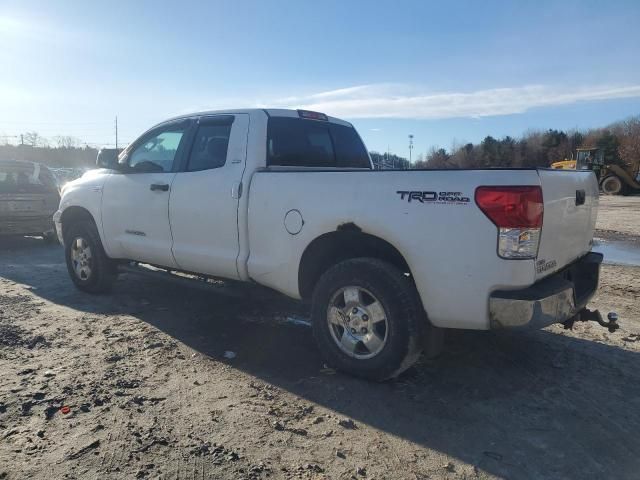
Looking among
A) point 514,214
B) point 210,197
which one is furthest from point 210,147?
point 514,214

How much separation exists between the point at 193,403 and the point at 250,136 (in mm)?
2445

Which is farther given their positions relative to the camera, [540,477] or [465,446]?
[465,446]

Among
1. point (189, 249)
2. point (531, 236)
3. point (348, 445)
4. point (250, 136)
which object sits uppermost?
point (250, 136)

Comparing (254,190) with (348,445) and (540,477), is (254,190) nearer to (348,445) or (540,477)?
(348,445)

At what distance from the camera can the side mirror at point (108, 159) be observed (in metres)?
5.96

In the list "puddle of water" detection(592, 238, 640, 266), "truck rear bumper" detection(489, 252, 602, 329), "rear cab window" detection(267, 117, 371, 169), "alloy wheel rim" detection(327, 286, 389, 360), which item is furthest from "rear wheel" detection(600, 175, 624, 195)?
"alloy wheel rim" detection(327, 286, 389, 360)

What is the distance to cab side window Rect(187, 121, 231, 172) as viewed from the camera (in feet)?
16.4

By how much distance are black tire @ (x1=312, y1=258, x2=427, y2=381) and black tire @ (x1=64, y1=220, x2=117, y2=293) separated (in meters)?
3.42

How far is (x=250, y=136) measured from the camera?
15.8ft

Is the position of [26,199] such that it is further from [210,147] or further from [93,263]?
[210,147]

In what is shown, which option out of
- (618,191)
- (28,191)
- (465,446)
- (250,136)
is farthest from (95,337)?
(618,191)

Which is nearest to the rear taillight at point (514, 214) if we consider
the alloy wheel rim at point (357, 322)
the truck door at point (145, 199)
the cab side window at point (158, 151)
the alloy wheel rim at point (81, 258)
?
the alloy wheel rim at point (357, 322)

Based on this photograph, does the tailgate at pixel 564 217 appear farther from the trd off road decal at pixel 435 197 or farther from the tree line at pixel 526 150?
Answer: the tree line at pixel 526 150

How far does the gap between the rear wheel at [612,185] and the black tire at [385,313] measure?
35.6m
